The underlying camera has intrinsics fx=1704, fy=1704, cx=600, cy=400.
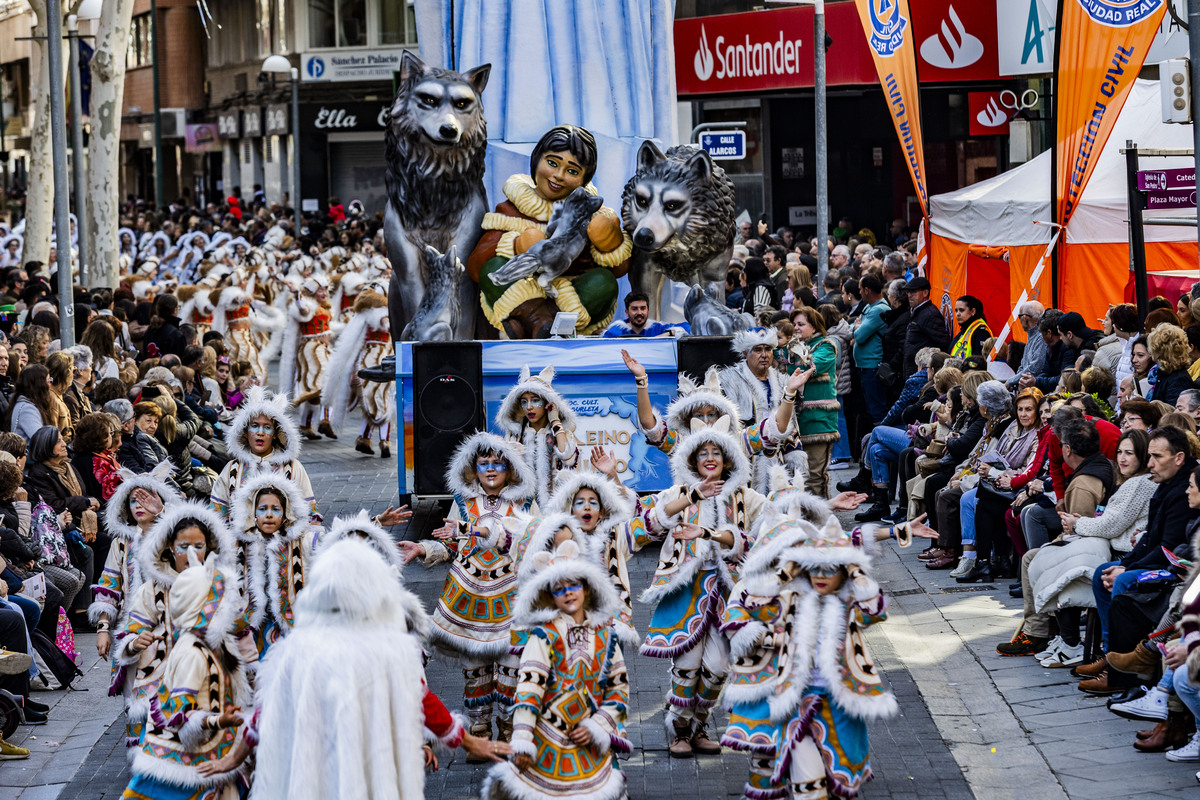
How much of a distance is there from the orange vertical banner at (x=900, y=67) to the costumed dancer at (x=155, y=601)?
1239 centimetres

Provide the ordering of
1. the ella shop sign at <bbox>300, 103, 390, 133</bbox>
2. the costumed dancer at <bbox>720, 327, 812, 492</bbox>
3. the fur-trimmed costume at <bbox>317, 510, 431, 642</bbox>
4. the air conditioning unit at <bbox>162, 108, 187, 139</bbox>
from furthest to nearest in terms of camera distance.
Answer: the air conditioning unit at <bbox>162, 108, 187, 139</bbox>, the ella shop sign at <bbox>300, 103, 390, 133</bbox>, the costumed dancer at <bbox>720, 327, 812, 492</bbox>, the fur-trimmed costume at <bbox>317, 510, 431, 642</bbox>

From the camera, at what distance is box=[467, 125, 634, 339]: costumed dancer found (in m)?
13.0

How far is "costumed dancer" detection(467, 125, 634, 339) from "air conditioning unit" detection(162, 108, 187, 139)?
46.5 metres

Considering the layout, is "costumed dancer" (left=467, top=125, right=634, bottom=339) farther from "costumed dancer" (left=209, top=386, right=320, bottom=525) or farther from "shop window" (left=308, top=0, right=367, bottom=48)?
"shop window" (left=308, top=0, right=367, bottom=48)

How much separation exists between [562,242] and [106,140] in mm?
14701

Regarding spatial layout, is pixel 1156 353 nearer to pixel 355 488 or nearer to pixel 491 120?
pixel 491 120

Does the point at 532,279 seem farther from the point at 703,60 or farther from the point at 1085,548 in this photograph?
the point at 703,60

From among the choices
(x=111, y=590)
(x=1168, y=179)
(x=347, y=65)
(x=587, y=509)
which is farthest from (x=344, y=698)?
(x=347, y=65)

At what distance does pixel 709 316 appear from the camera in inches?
509

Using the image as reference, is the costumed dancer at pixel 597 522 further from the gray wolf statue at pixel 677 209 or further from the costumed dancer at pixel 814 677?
the gray wolf statue at pixel 677 209

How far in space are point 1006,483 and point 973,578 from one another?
0.82 metres

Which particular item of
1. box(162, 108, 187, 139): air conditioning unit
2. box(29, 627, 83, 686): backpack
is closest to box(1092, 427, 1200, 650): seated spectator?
box(29, 627, 83, 686): backpack

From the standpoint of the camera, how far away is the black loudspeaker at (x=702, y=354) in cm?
1228

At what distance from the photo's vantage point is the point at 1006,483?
11.3m
